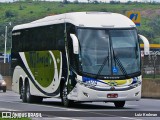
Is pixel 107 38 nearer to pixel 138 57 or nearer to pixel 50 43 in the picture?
pixel 138 57

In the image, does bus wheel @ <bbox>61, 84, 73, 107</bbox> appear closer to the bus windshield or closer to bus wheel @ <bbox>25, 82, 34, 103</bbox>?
the bus windshield

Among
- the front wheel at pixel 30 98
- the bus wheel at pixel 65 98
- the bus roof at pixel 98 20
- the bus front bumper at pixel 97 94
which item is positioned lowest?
the front wheel at pixel 30 98

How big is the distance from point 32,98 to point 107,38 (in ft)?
24.8

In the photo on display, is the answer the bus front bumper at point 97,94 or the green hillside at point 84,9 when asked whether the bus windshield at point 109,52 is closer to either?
the bus front bumper at point 97,94

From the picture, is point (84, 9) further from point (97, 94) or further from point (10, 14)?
point (97, 94)

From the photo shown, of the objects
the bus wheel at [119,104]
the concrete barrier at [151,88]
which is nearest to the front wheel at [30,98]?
the bus wheel at [119,104]

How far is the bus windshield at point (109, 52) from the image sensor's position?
27.7 metres

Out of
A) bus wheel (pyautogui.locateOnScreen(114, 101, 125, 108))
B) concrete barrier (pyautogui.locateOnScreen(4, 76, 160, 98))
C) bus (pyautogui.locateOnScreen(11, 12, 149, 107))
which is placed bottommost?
concrete barrier (pyautogui.locateOnScreen(4, 76, 160, 98))

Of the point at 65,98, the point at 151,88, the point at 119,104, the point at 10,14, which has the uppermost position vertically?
the point at 65,98

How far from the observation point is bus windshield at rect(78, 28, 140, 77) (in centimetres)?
2769

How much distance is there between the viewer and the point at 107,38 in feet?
92.1

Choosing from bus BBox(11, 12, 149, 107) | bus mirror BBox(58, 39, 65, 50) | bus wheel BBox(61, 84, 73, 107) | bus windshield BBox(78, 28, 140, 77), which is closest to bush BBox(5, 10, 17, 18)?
bus BBox(11, 12, 149, 107)

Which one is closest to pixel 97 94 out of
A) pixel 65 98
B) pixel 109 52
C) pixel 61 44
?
pixel 109 52

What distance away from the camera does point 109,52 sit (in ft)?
91.4
